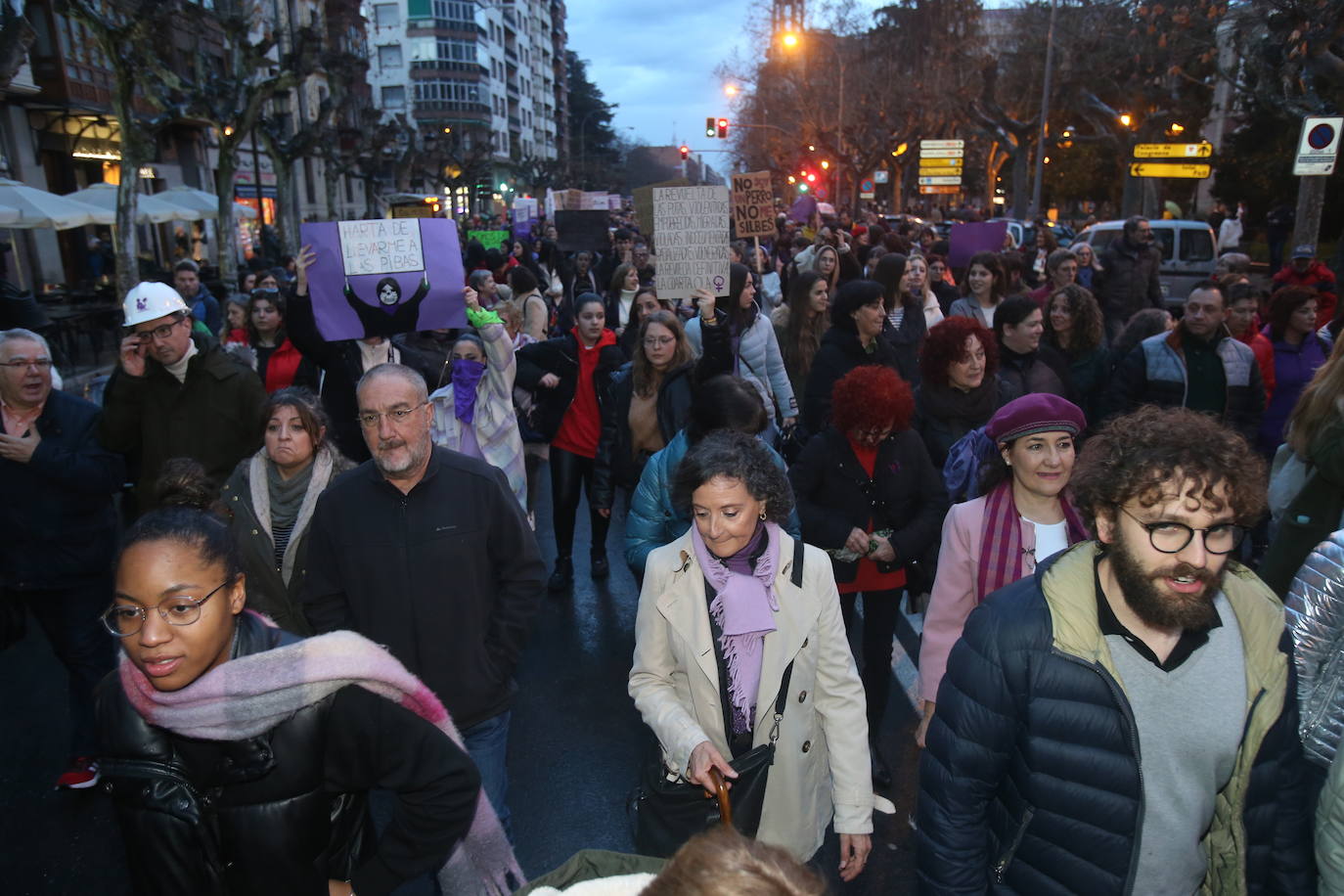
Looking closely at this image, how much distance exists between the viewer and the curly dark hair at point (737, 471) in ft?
8.87

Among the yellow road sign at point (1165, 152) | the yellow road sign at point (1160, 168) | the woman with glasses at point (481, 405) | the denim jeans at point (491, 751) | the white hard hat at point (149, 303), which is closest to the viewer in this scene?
the denim jeans at point (491, 751)

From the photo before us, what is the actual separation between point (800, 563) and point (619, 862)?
124 cm

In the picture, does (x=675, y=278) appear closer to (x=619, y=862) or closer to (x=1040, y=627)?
(x=1040, y=627)

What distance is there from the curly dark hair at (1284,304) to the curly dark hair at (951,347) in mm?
2710

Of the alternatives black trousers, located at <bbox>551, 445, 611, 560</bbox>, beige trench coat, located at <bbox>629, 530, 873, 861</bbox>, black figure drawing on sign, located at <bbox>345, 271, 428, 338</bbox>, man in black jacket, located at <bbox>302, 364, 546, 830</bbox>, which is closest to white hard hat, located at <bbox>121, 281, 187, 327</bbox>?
black figure drawing on sign, located at <bbox>345, 271, 428, 338</bbox>

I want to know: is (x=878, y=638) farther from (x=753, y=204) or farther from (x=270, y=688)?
(x=753, y=204)

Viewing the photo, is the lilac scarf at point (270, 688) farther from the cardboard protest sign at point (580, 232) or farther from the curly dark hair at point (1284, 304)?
the cardboard protest sign at point (580, 232)

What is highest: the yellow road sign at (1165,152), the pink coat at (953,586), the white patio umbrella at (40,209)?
the yellow road sign at (1165,152)

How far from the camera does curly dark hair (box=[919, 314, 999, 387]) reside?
4605 mm

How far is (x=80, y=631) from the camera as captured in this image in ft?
13.5

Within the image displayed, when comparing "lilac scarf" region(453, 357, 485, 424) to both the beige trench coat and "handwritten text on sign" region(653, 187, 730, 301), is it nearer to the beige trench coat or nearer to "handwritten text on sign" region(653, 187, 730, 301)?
"handwritten text on sign" region(653, 187, 730, 301)

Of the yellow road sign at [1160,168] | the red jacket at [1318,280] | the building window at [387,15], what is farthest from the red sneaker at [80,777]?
the building window at [387,15]

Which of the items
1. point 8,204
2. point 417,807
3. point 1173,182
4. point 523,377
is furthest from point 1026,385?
point 1173,182

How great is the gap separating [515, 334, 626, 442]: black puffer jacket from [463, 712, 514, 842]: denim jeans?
3.31m
